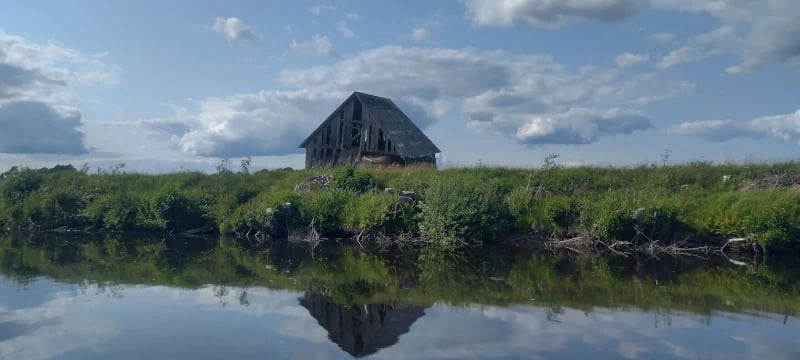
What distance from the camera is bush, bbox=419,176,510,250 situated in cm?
1950

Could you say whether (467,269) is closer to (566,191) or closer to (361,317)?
(361,317)

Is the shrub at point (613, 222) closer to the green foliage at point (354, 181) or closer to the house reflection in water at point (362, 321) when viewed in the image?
the green foliage at point (354, 181)

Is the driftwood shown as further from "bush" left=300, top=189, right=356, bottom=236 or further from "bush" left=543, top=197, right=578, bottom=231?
"bush" left=300, top=189, right=356, bottom=236

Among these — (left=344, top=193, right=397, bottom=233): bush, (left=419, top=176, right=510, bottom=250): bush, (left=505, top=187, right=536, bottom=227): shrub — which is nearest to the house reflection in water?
(left=419, top=176, right=510, bottom=250): bush

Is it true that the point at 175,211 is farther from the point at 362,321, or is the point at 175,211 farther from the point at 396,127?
the point at 362,321

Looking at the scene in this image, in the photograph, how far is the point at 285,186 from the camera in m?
26.2

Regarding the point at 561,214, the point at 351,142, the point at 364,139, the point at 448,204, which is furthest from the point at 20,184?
the point at 561,214

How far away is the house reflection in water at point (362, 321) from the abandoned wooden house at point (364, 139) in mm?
20842

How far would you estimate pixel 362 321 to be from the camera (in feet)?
35.0

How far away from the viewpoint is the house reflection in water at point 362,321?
9319mm

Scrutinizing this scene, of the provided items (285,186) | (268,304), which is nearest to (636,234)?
(268,304)

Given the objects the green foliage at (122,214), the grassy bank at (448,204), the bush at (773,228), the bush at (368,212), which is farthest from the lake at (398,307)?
the green foliage at (122,214)

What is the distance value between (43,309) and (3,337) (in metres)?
2.01

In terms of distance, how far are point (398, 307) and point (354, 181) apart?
12.9m
